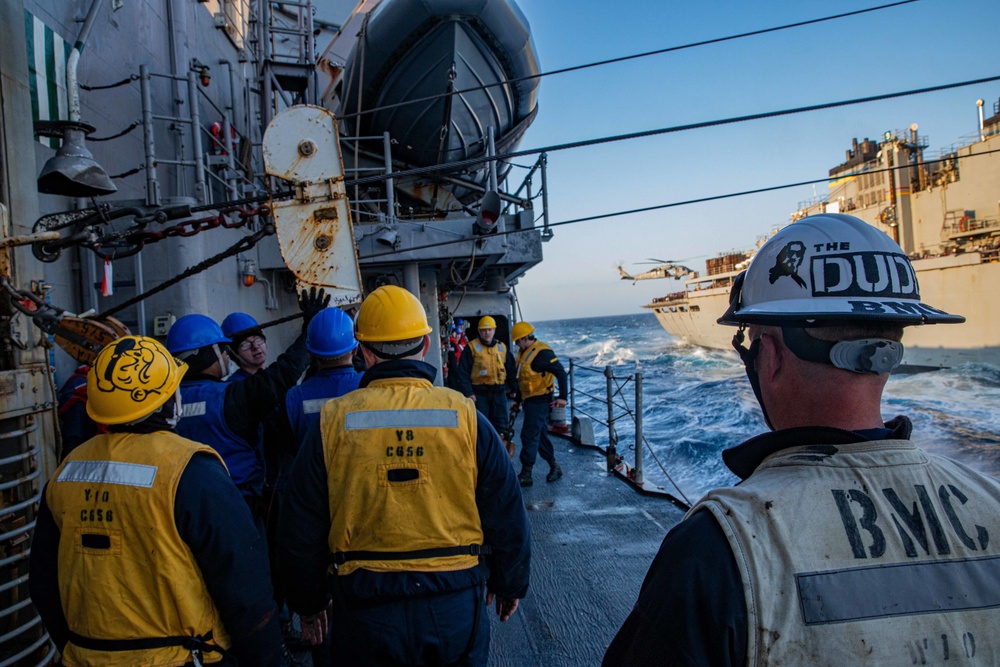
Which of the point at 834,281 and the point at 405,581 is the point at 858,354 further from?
the point at 405,581

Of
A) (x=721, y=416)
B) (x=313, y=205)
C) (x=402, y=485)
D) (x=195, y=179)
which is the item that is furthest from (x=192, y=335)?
(x=721, y=416)

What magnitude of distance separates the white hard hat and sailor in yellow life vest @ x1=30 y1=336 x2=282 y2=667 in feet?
5.60

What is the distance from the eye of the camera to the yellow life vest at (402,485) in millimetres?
1945

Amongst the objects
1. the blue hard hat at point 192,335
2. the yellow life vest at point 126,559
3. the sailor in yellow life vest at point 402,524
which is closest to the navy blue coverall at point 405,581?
the sailor in yellow life vest at point 402,524

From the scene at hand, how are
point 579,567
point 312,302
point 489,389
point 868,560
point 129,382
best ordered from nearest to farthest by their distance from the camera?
1. point 868,560
2. point 129,382
3. point 312,302
4. point 579,567
5. point 489,389

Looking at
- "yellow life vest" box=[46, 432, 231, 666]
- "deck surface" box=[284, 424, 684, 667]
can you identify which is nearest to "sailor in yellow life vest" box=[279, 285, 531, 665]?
"yellow life vest" box=[46, 432, 231, 666]

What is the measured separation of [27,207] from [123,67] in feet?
12.9

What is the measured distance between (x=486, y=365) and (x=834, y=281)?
585 cm

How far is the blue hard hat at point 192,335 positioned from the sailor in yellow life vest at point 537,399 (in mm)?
3762

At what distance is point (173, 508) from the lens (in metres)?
1.69

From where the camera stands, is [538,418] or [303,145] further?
[538,418]

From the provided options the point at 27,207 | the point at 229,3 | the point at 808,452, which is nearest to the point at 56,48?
the point at 27,207

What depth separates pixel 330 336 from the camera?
10.2 ft

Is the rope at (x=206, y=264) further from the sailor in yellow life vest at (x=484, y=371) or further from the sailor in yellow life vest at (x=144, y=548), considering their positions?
the sailor in yellow life vest at (x=484, y=371)
